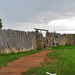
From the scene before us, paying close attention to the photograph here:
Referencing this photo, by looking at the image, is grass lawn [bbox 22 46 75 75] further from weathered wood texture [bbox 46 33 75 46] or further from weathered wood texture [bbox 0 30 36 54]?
weathered wood texture [bbox 46 33 75 46]

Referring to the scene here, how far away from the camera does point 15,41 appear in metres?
14.1

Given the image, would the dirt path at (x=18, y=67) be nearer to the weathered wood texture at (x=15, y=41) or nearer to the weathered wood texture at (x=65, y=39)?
the weathered wood texture at (x=15, y=41)

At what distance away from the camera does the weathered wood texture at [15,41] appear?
42.7ft

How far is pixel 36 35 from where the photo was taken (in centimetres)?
1784

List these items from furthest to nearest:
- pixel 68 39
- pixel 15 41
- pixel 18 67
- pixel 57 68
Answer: pixel 68 39 → pixel 15 41 → pixel 18 67 → pixel 57 68

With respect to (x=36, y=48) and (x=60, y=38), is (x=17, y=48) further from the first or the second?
(x=60, y=38)

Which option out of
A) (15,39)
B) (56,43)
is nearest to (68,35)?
(56,43)

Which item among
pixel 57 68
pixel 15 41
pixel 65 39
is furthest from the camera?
pixel 65 39

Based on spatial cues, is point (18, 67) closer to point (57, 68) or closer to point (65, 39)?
point (57, 68)

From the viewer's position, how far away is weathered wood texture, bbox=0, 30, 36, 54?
1301 cm

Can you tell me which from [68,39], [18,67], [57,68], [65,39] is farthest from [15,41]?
[68,39]

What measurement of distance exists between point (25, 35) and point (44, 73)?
9819 millimetres

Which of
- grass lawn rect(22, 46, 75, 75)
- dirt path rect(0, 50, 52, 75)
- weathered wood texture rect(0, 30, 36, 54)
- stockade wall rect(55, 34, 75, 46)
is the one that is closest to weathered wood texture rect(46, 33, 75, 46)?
stockade wall rect(55, 34, 75, 46)

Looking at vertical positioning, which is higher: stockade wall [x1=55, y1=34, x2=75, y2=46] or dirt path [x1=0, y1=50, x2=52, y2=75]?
stockade wall [x1=55, y1=34, x2=75, y2=46]
